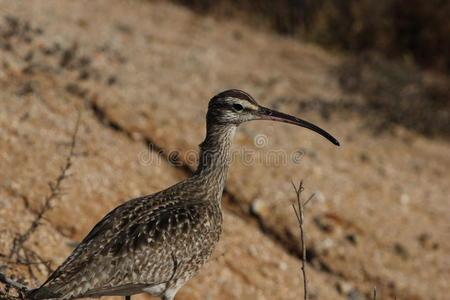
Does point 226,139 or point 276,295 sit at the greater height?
point 226,139

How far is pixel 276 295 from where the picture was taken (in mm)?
7969

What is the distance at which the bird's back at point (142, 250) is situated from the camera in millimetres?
5320

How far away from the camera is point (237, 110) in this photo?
6598mm

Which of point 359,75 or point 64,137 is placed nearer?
point 64,137

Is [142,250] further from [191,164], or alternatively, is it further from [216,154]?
[191,164]

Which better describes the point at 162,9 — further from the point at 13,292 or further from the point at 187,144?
the point at 13,292

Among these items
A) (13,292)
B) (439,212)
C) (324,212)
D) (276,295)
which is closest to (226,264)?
(276,295)

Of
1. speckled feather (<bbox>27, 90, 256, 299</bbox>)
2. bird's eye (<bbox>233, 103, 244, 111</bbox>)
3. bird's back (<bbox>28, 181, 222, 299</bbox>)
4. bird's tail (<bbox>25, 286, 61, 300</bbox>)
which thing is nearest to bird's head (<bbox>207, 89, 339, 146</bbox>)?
bird's eye (<bbox>233, 103, 244, 111</bbox>)

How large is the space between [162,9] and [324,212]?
676cm

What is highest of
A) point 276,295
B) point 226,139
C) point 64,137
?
point 226,139

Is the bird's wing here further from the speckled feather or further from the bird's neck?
Result: the bird's neck

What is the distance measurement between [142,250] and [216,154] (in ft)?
4.47
